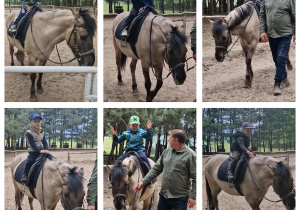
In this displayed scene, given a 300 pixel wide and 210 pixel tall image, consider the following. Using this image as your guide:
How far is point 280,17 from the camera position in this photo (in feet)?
25.2

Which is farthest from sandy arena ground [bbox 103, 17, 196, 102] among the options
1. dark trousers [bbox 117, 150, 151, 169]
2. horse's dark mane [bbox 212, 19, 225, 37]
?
dark trousers [bbox 117, 150, 151, 169]

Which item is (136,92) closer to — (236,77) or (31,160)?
(236,77)

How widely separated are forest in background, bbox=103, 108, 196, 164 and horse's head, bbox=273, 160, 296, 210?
1.12 m

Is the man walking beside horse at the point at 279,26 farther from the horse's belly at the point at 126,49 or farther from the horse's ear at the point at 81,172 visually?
the horse's ear at the point at 81,172

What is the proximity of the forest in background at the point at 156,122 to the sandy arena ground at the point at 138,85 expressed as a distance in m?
0.44

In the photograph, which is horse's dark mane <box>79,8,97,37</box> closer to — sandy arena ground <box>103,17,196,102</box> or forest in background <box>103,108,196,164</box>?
sandy arena ground <box>103,17,196,102</box>

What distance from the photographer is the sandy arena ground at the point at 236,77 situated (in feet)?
26.2

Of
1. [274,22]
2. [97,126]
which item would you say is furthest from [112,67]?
[274,22]

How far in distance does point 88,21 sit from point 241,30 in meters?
2.13

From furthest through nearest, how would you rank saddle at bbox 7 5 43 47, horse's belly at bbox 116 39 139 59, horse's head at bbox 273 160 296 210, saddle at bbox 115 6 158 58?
saddle at bbox 7 5 43 47
horse's belly at bbox 116 39 139 59
saddle at bbox 115 6 158 58
horse's head at bbox 273 160 296 210

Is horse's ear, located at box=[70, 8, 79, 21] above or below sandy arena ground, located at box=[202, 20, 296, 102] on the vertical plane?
above

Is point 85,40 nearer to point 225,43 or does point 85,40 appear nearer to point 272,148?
point 225,43

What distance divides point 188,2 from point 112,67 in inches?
57.1

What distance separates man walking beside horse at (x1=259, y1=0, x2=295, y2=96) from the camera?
7688mm
